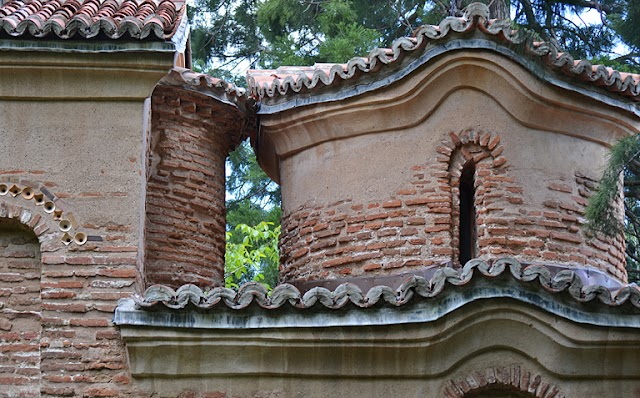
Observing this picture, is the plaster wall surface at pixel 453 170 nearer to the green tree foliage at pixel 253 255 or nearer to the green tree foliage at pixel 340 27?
the green tree foliage at pixel 340 27

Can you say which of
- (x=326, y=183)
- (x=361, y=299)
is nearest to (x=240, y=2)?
(x=326, y=183)

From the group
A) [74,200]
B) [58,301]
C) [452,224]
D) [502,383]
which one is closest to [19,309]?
[58,301]

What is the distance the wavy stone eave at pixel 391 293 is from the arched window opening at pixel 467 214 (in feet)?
5.06

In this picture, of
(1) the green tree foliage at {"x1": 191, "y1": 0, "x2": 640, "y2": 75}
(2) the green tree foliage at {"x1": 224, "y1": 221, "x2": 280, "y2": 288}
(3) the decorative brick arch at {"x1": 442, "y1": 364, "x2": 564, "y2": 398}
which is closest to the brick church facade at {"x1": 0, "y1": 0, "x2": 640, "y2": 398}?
(3) the decorative brick arch at {"x1": 442, "y1": 364, "x2": 564, "y2": 398}

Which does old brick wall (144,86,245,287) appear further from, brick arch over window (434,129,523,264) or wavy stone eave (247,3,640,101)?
brick arch over window (434,129,523,264)

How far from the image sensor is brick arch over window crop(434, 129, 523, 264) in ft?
37.1

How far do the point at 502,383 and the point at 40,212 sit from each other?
387 centimetres

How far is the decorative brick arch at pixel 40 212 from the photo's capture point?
10516 millimetres

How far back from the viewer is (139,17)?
1106cm

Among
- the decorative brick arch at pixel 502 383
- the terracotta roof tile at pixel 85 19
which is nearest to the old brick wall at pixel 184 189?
the terracotta roof tile at pixel 85 19

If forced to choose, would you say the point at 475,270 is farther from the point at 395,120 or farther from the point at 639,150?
the point at 395,120

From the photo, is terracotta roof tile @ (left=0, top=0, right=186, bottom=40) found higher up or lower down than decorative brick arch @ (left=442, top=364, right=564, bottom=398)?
higher up

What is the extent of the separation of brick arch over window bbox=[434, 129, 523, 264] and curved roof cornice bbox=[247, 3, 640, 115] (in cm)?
75

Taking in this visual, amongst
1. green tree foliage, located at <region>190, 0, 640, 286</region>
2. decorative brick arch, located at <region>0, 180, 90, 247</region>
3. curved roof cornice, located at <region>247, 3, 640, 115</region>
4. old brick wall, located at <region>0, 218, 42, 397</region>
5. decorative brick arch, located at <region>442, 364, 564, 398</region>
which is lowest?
decorative brick arch, located at <region>442, 364, 564, 398</region>
